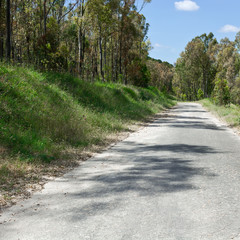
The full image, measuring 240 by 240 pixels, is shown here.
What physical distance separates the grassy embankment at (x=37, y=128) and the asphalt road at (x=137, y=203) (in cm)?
83

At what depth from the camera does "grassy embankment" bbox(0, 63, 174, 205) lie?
6712mm

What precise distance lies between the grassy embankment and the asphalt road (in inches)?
32.5

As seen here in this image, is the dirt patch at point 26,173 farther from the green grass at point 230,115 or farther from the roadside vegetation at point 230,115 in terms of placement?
the green grass at point 230,115

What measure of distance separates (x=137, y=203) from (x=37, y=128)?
5.67 meters

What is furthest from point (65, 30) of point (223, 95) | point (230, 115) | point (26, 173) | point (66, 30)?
point (26, 173)

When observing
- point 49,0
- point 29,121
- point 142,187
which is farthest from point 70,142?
point 49,0

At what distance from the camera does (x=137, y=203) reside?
4.68 m

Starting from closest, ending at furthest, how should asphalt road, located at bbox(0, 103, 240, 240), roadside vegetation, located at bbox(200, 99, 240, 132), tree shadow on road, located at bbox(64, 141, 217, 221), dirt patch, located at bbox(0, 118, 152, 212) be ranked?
asphalt road, located at bbox(0, 103, 240, 240), tree shadow on road, located at bbox(64, 141, 217, 221), dirt patch, located at bbox(0, 118, 152, 212), roadside vegetation, located at bbox(200, 99, 240, 132)

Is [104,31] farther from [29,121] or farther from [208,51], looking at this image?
[208,51]

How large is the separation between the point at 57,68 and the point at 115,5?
15.6m

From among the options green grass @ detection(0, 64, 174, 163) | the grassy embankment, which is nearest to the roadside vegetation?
the grassy embankment

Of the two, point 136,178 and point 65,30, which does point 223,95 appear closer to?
point 65,30

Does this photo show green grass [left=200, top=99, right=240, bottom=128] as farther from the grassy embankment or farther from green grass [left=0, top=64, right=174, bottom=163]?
green grass [left=0, top=64, right=174, bottom=163]

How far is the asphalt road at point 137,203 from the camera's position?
372cm
